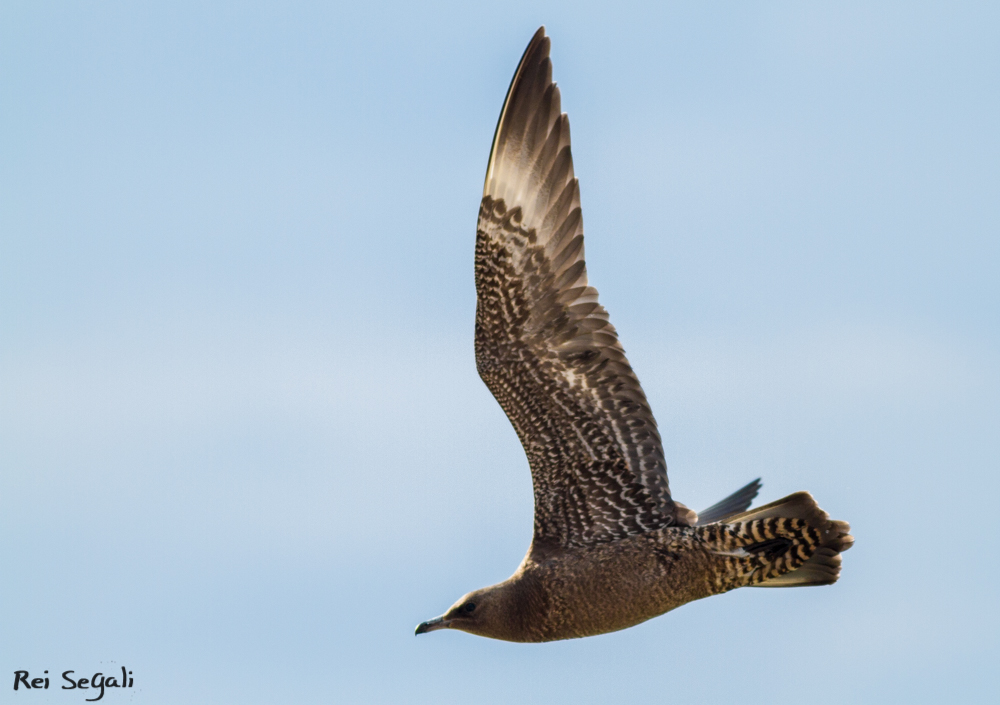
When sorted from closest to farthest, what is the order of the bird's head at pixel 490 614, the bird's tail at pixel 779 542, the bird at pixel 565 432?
the bird's tail at pixel 779 542
the bird at pixel 565 432
the bird's head at pixel 490 614

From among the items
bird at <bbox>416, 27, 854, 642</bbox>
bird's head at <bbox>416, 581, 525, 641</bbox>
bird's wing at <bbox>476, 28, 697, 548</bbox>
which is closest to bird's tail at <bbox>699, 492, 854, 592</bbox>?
bird at <bbox>416, 27, 854, 642</bbox>

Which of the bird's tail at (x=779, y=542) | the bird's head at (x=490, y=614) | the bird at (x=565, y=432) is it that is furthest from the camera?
the bird's head at (x=490, y=614)

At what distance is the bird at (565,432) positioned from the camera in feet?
38.7

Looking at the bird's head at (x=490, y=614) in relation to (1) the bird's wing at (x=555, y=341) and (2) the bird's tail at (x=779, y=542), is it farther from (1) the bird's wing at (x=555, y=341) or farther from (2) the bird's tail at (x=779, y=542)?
(2) the bird's tail at (x=779, y=542)

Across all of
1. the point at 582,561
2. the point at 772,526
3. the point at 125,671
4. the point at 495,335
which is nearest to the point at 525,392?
the point at 495,335

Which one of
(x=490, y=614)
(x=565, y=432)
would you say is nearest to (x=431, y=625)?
(x=490, y=614)

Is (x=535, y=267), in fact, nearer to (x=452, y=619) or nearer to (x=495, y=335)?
(x=495, y=335)

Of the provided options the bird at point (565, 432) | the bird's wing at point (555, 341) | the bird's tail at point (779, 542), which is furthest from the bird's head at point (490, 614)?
the bird's tail at point (779, 542)

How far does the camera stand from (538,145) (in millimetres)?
12188

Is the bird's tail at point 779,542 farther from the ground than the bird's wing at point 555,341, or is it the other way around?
the bird's wing at point 555,341

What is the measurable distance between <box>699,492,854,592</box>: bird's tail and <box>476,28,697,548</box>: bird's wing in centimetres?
64

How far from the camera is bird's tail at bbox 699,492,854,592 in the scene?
1135 cm

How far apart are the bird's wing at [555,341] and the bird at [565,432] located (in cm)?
1

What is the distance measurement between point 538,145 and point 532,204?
0.56 meters
